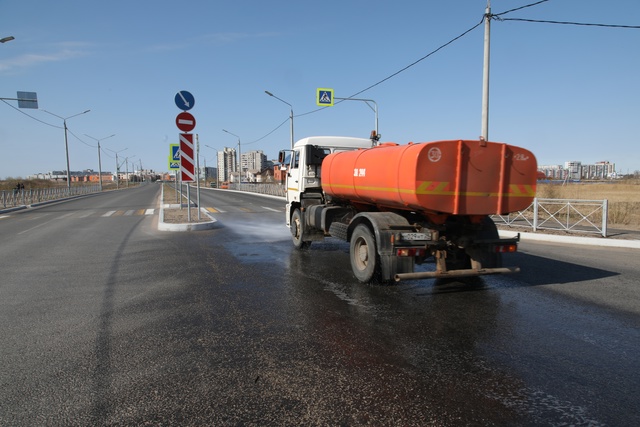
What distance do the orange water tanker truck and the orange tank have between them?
1 centimetres

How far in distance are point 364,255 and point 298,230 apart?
3.59 metres

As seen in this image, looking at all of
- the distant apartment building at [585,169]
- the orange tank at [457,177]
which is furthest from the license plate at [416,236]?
the distant apartment building at [585,169]

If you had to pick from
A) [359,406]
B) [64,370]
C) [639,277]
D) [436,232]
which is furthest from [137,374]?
[639,277]

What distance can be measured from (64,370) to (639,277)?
29.0ft

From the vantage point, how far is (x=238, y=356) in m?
3.82

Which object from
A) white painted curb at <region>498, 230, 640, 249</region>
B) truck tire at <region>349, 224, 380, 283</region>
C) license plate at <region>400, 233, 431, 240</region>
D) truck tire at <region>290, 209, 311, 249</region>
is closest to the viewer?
license plate at <region>400, 233, 431, 240</region>

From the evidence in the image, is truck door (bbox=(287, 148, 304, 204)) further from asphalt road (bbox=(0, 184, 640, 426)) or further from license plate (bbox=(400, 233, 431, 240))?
license plate (bbox=(400, 233, 431, 240))

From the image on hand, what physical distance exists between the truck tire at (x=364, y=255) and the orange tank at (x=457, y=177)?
2.20 feet

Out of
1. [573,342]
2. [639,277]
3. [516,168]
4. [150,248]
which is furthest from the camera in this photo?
[150,248]

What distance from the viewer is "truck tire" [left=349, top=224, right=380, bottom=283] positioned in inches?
246

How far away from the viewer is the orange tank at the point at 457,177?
5388 millimetres

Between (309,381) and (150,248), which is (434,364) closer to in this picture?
(309,381)

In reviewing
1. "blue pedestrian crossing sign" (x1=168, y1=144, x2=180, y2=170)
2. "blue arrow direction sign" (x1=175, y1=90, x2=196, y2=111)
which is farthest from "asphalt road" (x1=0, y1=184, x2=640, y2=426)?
"blue pedestrian crossing sign" (x1=168, y1=144, x2=180, y2=170)

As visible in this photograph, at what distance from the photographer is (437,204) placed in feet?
18.0
